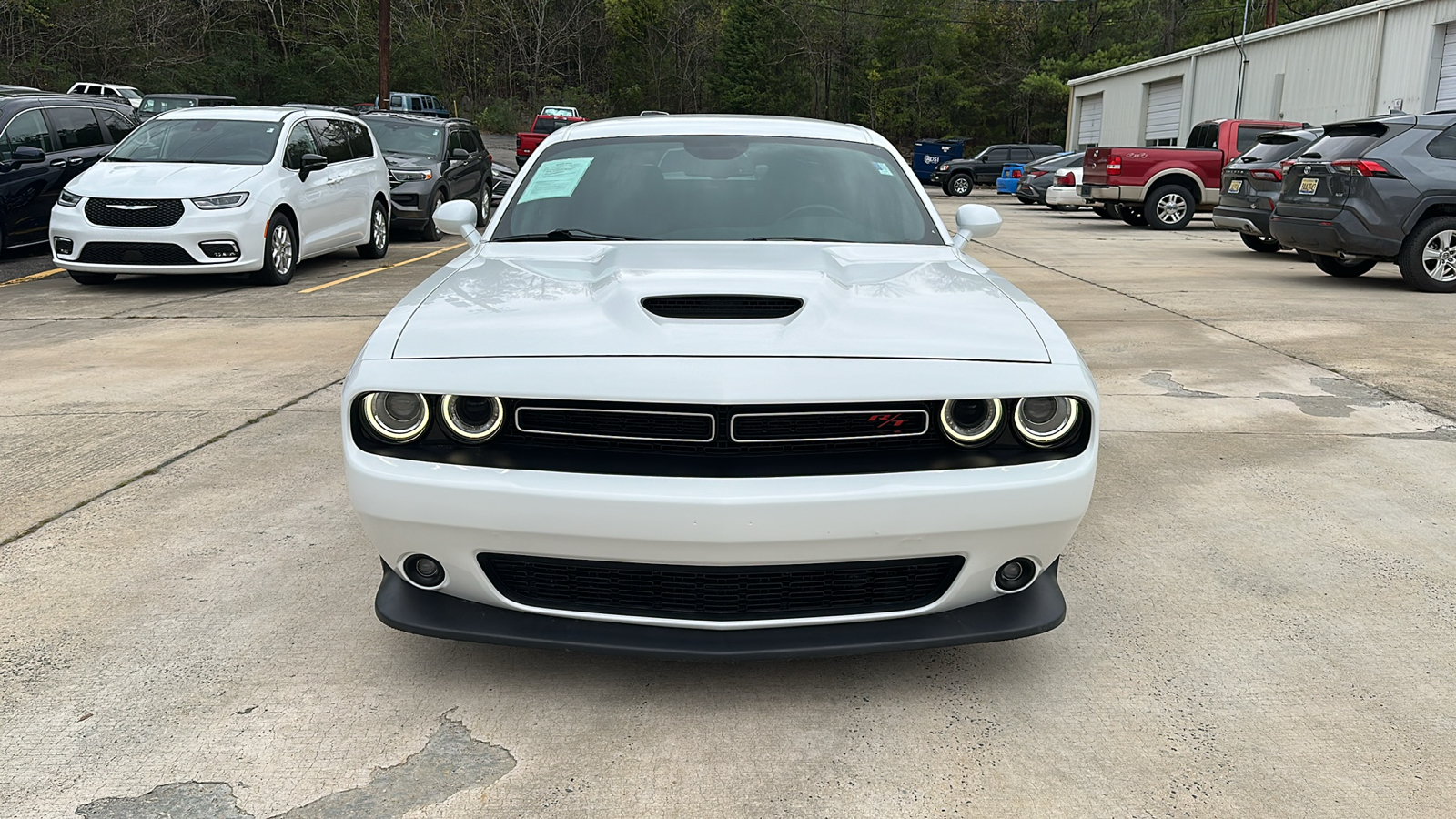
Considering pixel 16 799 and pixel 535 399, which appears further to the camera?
pixel 535 399

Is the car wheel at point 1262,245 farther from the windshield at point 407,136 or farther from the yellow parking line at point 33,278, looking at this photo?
the yellow parking line at point 33,278

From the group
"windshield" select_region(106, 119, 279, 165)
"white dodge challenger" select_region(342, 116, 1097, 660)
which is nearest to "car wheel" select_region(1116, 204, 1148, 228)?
"windshield" select_region(106, 119, 279, 165)

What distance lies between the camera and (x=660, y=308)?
290cm

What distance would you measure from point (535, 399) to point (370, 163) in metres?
11.5

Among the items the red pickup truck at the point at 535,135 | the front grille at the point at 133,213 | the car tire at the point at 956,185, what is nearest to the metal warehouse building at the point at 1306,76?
the car tire at the point at 956,185

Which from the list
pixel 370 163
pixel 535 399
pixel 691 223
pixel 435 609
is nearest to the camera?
pixel 535 399

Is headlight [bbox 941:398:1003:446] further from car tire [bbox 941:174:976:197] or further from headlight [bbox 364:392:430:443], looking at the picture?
car tire [bbox 941:174:976:197]

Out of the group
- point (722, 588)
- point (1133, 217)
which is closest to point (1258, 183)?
point (1133, 217)

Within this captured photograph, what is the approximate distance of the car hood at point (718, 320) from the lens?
8.74 feet

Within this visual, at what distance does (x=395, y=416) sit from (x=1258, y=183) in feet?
42.4

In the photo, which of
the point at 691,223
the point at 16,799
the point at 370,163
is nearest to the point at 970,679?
the point at 691,223

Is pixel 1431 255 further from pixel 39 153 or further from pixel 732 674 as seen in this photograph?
pixel 39 153

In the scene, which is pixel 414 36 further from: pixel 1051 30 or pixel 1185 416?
pixel 1185 416

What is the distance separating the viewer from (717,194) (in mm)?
4086
